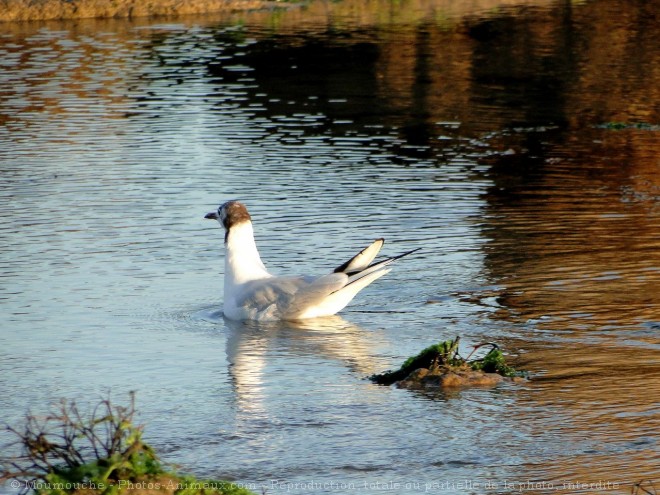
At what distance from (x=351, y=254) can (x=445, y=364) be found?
3.79 metres

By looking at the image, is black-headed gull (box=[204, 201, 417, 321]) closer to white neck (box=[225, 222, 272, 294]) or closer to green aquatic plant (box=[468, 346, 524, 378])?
white neck (box=[225, 222, 272, 294])

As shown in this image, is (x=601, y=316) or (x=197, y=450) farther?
(x=601, y=316)

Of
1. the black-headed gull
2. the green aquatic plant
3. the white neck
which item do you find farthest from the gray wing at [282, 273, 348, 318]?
the green aquatic plant

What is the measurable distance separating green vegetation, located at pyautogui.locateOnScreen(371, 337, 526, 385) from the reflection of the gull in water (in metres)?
0.30

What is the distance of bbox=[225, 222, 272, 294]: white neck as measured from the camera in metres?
11.2

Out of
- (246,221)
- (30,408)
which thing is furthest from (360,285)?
(30,408)

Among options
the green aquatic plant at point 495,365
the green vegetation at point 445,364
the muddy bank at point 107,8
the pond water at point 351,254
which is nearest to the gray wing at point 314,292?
the pond water at point 351,254

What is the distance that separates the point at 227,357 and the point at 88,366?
39.0 inches

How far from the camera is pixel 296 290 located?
10.9m

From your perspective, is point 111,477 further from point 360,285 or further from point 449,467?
point 360,285

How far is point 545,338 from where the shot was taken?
33.2ft

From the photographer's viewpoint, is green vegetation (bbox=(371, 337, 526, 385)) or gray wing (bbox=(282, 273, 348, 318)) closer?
green vegetation (bbox=(371, 337, 526, 385))

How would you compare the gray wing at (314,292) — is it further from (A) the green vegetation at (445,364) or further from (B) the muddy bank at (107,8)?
(B) the muddy bank at (107,8)

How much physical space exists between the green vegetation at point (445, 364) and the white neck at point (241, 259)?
2.23m
